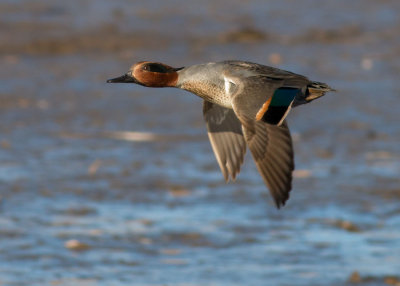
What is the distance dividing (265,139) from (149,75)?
0.62 metres

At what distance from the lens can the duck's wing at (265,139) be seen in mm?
4953

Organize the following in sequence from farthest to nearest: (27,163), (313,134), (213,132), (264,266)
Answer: (313,134)
(27,163)
(264,266)
(213,132)

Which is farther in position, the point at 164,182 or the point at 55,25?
the point at 55,25

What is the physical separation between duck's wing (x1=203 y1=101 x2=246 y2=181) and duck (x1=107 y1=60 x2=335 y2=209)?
58 cm

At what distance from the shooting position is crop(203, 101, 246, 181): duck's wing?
5758 millimetres

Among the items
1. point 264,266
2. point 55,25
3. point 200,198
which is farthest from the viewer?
point 55,25

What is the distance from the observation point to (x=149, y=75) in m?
5.09

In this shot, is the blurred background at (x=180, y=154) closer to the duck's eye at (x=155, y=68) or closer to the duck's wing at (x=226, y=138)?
the duck's wing at (x=226, y=138)

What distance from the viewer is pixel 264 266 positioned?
7035 mm

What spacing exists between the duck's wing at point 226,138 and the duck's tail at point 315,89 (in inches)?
26.8

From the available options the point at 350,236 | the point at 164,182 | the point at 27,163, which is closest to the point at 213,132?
the point at 350,236

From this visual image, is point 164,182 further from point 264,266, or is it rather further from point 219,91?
point 219,91

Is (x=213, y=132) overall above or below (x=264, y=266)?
above

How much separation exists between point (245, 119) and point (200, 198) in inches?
129
